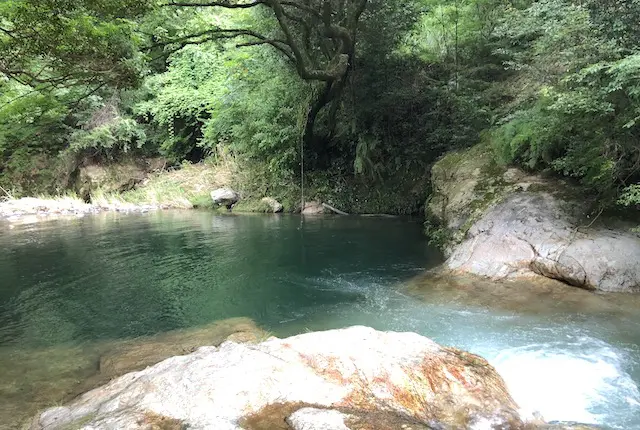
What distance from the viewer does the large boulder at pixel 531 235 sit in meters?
7.22

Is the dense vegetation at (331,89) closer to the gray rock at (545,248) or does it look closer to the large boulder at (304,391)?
the gray rock at (545,248)

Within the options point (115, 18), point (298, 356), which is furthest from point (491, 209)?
point (115, 18)

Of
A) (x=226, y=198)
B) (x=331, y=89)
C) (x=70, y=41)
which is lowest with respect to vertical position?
(x=226, y=198)

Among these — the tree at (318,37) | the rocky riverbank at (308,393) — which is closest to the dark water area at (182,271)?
the rocky riverbank at (308,393)

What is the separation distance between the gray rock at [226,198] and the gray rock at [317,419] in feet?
53.1

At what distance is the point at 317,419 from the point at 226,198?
A: 16.4 metres

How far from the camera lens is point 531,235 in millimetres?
8219

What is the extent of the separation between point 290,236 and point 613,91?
824cm

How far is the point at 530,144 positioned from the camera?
973cm

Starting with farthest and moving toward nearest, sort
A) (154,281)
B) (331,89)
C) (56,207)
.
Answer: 1. (56,207)
2. (331,89)
3. (154,281)

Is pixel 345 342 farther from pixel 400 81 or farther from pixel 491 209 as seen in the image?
pixel 400 81

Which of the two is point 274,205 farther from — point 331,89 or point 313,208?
point 331,89

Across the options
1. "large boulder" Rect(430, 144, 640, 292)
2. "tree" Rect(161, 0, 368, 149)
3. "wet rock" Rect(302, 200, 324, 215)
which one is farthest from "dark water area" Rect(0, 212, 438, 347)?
"tree" Rect(161, 0, 368, 149)

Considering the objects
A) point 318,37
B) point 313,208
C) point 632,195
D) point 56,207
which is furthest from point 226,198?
point 632,195
